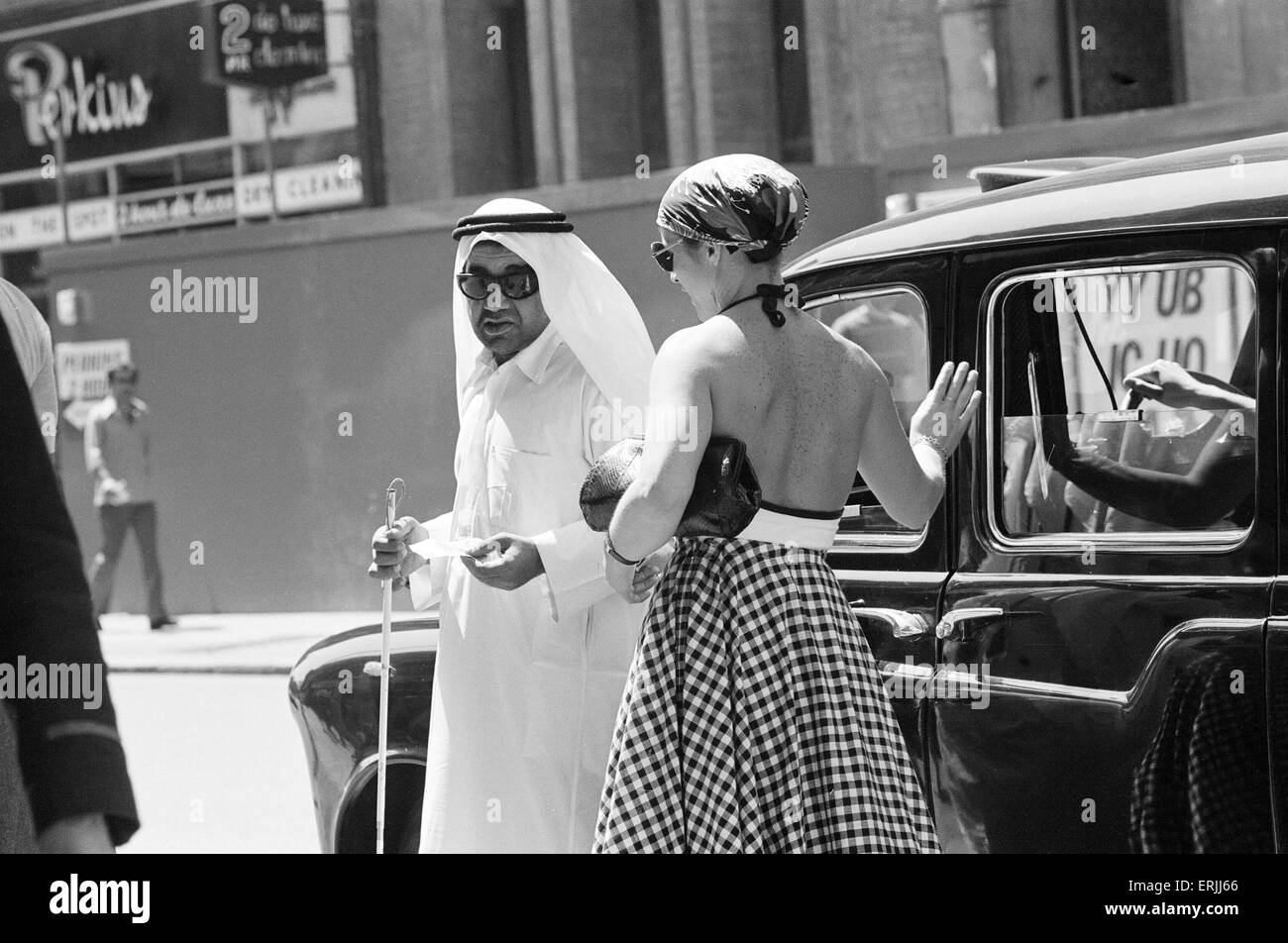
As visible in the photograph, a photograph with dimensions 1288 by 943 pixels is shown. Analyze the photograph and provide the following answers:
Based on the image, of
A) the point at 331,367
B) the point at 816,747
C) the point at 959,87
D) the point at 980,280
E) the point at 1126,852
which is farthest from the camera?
the point at 331,367

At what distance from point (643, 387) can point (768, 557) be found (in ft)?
2.59

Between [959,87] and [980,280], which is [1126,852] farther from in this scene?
[959,87]

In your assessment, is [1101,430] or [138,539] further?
[138,539]

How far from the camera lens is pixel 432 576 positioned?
3.73 metres

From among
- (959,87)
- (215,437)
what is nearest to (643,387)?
(959,87)

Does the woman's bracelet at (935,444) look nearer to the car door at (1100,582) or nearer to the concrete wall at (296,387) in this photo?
the car door at (1100,582)

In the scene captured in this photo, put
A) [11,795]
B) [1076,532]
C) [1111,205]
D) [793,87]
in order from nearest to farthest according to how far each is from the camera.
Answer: [11,795]
[1111,205]
[1076,532]
[793,87]

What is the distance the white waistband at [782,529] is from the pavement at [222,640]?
29.0 feet

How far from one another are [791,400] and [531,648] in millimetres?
1029

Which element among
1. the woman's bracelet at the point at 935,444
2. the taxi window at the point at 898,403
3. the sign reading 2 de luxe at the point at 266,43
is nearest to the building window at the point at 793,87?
the sign reading 2 de luxe at the point at 266,43

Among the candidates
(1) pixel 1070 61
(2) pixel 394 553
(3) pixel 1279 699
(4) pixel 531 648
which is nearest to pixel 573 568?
(4) pixel 531 648

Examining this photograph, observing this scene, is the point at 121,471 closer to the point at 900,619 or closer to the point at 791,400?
the point at 900,619
